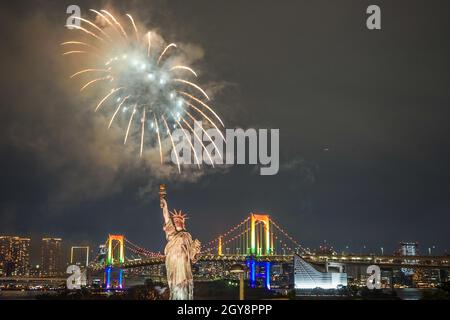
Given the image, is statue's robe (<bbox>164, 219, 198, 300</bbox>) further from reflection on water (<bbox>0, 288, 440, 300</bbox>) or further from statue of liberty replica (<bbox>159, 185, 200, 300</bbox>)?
reflection on water (<bbox>0, 288, 440, 300</bbox>)

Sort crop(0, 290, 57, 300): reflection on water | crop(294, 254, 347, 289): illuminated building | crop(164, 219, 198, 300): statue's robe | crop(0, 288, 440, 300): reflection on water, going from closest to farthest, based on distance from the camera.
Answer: crop(164, 219, 198, 300): statue's robe
crop(294, 254, 347, 289): illuminated building
crop(0, 288, 440, 300): reflection on water
crop(0, 290, 57, 300): reflection on water

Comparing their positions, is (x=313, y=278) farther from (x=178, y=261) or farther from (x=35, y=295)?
(x=178, y=261)

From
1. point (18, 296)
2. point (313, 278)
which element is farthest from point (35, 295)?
point (313, 278)

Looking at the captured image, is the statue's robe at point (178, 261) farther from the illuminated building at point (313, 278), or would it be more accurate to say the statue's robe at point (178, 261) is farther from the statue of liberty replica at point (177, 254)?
the illuminated building at point (313, 278)

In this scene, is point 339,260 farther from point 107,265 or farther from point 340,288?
point 107,265

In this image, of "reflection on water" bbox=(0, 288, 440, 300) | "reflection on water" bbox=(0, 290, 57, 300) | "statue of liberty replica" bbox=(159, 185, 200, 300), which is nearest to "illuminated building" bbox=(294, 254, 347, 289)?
"reflection on water" bbox=(0, 288, 440, 300)

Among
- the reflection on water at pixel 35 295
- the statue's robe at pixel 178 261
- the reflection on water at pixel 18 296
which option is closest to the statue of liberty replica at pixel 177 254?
the statue's robe at pixel 178 261
